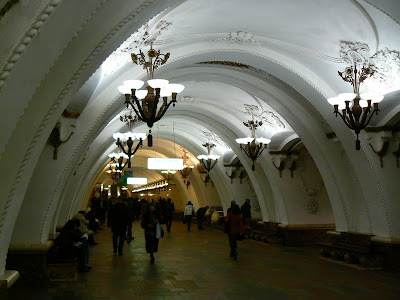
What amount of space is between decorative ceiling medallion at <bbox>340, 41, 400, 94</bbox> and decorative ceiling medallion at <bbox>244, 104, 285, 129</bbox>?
164 inches

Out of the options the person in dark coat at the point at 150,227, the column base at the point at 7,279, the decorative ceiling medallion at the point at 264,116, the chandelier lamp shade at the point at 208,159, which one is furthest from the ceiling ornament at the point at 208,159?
the column base at the point at 7,279

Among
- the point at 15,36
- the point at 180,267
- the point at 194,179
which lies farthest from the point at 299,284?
the point at 194,179

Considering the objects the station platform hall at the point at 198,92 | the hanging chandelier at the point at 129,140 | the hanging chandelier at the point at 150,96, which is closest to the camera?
the station platform hall at the point at 198,92

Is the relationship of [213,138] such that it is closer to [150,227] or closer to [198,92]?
[198,92]

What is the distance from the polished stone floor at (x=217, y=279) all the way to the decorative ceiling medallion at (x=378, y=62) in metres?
3.34

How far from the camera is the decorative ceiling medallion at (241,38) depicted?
7.23 meters

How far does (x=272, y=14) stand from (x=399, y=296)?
177 inches

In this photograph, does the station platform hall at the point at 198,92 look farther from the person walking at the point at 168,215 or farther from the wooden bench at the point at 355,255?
the person walking at the point at 168,215

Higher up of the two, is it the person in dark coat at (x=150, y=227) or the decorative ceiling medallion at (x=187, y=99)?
the decorative ceiling medallion at (x=187, y=99)

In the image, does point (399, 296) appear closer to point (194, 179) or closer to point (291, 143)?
point (291, 143)

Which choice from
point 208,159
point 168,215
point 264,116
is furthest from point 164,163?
point 264,116

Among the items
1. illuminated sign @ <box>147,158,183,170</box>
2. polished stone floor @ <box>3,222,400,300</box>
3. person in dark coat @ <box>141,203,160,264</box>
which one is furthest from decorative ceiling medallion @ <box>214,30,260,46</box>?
illuminated sign @ <box>147,158,183,170</box>

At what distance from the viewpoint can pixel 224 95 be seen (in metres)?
11.8

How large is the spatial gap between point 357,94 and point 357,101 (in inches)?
6.0
